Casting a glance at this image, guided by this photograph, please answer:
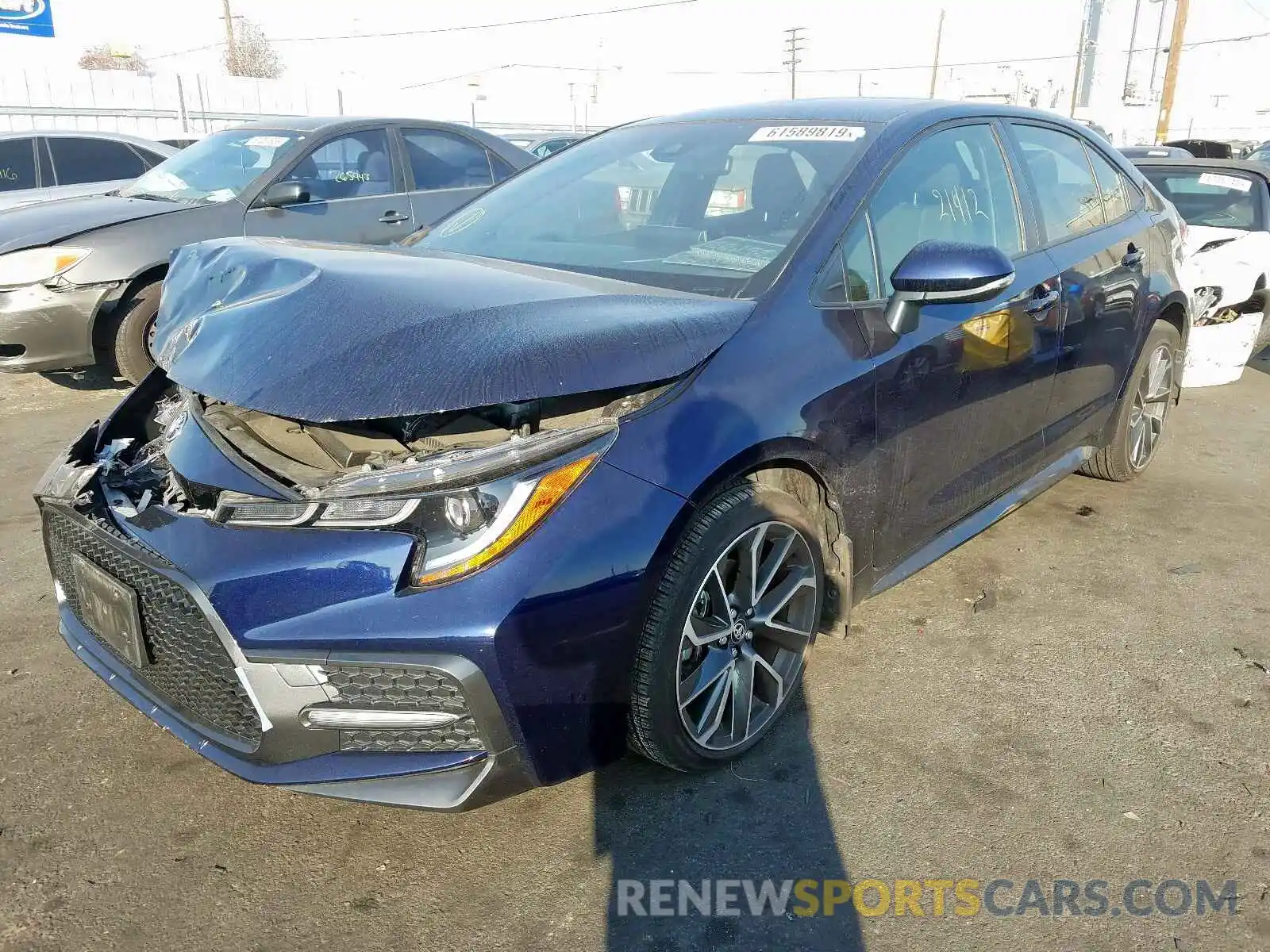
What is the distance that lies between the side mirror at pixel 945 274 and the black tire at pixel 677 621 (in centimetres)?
69

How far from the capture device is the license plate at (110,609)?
2121 mm

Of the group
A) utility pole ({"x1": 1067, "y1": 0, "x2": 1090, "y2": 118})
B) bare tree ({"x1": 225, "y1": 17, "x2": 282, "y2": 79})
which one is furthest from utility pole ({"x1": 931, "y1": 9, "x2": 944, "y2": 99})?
bare tree ({"x1": 225, "y1": 17, "x2": 282, "y2": 79})

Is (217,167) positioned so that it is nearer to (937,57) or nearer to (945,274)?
(945,274)

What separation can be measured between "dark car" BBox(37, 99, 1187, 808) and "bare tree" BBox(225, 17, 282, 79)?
59.0 m

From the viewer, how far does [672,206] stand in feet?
9.95

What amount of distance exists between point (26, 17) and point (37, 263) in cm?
2877

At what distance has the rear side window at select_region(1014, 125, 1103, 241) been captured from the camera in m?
3.46

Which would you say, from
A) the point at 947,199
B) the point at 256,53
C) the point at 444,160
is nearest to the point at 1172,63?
the point at 444,160

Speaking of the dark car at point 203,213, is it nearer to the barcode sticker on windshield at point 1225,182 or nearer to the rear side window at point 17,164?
the rear side window at point 17,164

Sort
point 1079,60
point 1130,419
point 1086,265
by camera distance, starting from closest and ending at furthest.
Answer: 1. point 1086,265
2. point 1130,419
3. point 1079,60

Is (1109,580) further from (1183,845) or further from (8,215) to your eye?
(8,215)

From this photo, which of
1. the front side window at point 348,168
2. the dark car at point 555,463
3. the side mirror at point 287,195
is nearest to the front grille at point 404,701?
the dark car at point 555,463

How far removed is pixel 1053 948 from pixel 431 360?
1.70 m

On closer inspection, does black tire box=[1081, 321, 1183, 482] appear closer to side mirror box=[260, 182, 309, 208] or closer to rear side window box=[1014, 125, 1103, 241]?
rear side window box=[1014, 125, 1103, 241]
